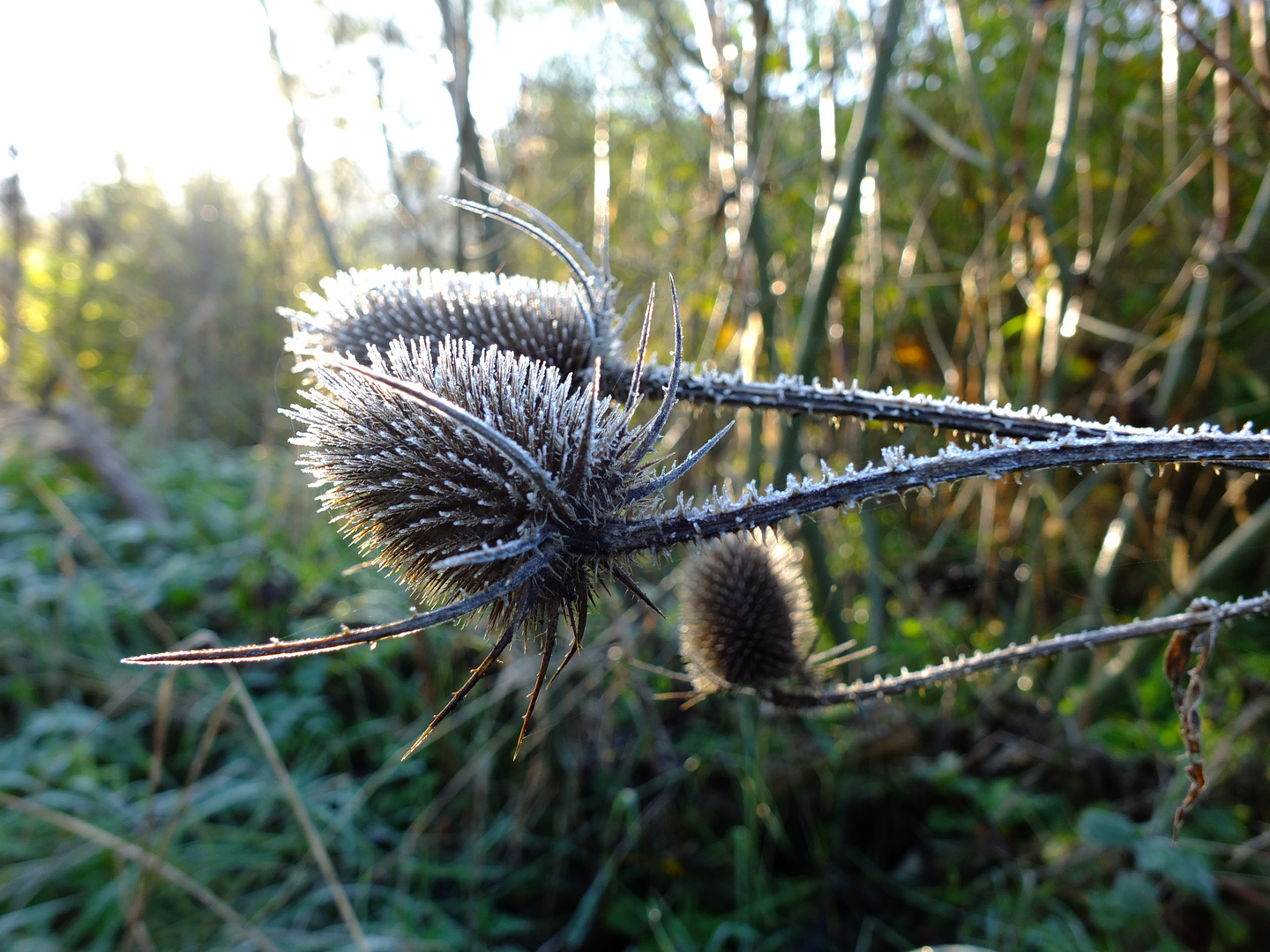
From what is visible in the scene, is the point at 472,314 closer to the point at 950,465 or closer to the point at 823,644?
the point at 950,465

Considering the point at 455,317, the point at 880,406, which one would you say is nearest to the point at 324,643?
the point at 455,317

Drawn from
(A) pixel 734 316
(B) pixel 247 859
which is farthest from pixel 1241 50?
(B) pixel 247 859

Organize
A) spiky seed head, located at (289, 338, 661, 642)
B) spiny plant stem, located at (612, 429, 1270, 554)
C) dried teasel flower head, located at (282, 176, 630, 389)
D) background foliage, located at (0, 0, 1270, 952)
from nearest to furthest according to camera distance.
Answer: spiny plant stem, located at (612, 429, 1270, 554), spiky seed head, located at (289, 338, 661, 642), dried teasel flower head, located at (282, 176, 630, 389), background foliage, located at (0, 0, 1270, 952)

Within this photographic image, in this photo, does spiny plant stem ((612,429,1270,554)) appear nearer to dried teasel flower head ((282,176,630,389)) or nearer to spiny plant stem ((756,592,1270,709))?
spiny plant stem ((756,592,1270,709))

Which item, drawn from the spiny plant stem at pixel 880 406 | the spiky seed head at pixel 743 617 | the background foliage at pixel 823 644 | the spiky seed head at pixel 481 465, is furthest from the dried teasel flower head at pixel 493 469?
the background foliage at pixel 823 644

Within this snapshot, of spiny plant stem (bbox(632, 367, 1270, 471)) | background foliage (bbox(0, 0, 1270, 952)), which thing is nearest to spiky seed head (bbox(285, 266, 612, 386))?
spiny plant stem (bbox(632, 367, 1270, 471))
